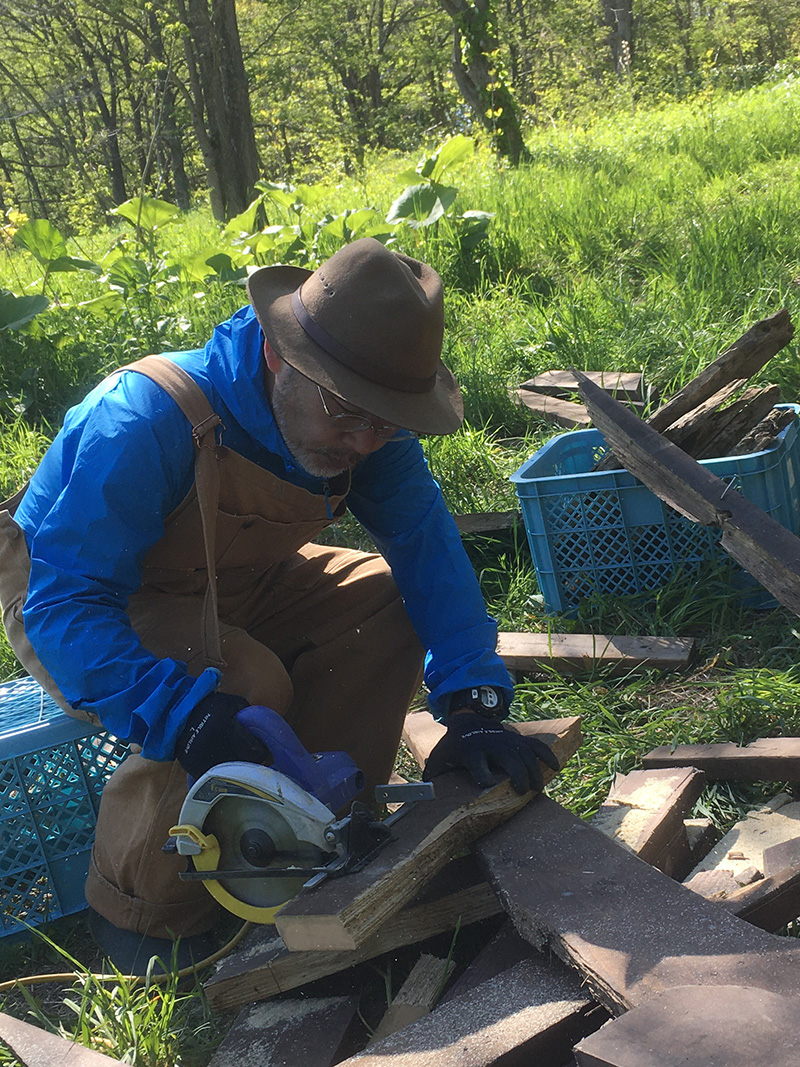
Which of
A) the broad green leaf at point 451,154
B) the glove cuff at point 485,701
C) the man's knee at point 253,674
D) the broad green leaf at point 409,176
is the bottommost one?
the glove cuff at point 485,701

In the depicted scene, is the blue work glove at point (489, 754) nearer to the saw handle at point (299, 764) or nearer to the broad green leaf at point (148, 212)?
the saw handle at point (299, 764)

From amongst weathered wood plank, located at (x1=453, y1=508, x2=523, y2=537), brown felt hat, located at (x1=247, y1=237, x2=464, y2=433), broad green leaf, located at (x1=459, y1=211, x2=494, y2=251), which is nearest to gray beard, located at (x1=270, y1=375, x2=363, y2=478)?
brown felt hat, located at (x1=247, y1=237, x2=464, y2=433)

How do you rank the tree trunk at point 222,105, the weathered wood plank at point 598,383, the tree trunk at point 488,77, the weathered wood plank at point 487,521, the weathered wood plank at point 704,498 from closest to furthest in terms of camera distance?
the weathered wood plank at point 704,498 → the weathered wood plank at point 487,521 → the weathered wood plank at point 598,383 → the tree trunk at point 222,105 → the tree trunk at point 488,77

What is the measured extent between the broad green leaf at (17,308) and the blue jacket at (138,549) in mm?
4084

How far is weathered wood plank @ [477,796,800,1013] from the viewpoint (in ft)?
5.52

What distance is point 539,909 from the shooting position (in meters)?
1.97

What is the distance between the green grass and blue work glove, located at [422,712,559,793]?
50 centimetres

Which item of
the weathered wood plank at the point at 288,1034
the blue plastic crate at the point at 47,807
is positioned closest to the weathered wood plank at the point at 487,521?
the blue plastic crate at the point at 47,807

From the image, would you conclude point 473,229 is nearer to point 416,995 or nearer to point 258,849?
point 258,849

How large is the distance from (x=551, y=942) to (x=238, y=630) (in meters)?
1.31

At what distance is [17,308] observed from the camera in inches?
252

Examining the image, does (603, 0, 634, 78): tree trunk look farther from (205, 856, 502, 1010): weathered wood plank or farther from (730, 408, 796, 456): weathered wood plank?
(205, 856, 502, 1010): weathered wood plank

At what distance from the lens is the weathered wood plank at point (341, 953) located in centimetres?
214

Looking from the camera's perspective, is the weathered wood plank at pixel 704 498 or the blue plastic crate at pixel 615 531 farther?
the blue plastic crate at pixel 615 531
